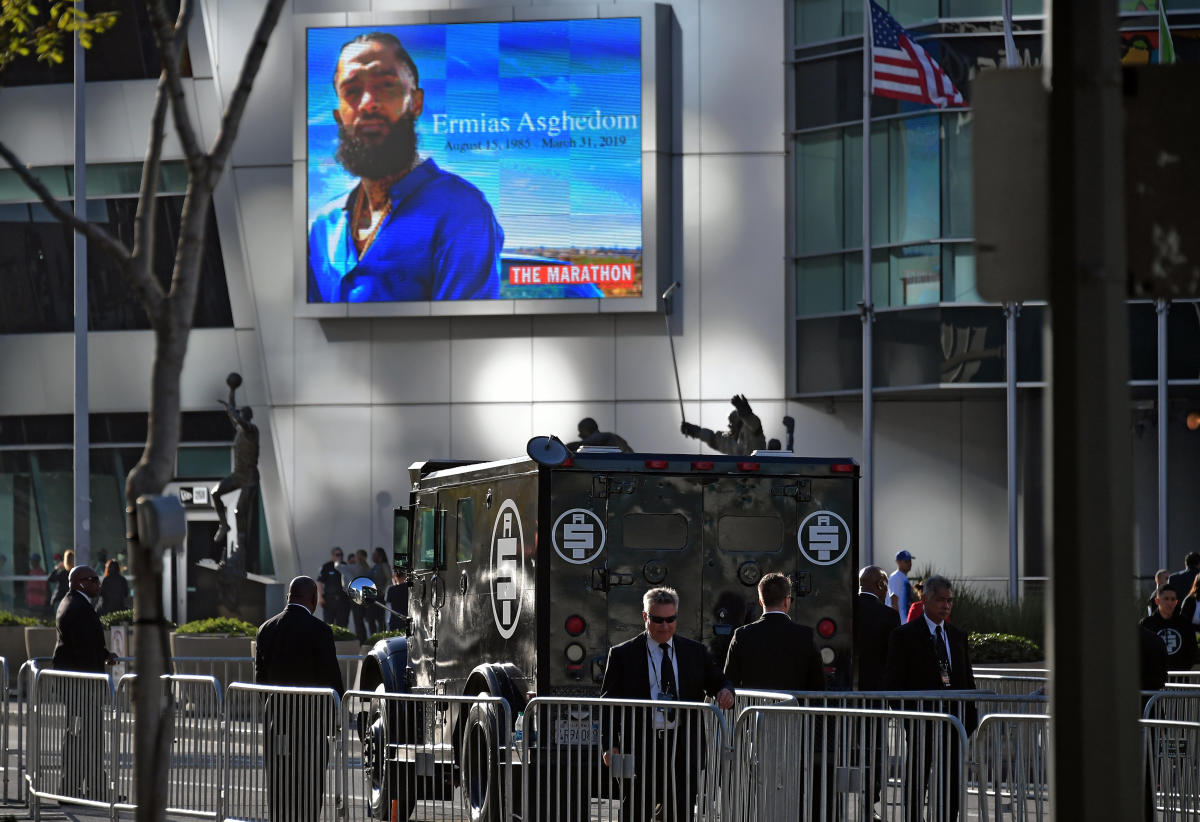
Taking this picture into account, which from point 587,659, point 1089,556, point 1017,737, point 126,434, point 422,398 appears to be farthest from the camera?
point 126,434

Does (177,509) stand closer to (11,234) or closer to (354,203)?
(354,203)

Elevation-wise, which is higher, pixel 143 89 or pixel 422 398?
pixel 143 89

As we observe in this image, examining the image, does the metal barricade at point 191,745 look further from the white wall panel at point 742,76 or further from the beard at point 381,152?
the beard at point 381,152

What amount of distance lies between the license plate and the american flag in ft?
70.6

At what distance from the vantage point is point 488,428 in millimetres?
37875

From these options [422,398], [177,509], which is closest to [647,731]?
[177,509]

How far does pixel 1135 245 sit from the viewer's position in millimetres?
4895

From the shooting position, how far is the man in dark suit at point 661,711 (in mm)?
9656

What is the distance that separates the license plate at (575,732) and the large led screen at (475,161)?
2746 centimetres

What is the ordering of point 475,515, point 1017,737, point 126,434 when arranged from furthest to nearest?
1. point 126,434
2. point 475,515
3. point 1017,737

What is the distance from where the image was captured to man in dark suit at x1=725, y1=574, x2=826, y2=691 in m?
11.4

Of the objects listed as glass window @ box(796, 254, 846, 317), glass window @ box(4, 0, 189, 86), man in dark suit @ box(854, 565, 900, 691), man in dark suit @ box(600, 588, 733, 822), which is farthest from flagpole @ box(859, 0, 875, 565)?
man in dark suit @ box(600, 588, 733, 822)

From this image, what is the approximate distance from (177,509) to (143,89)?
35191mm

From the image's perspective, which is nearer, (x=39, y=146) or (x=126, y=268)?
(x=126, y=268)
